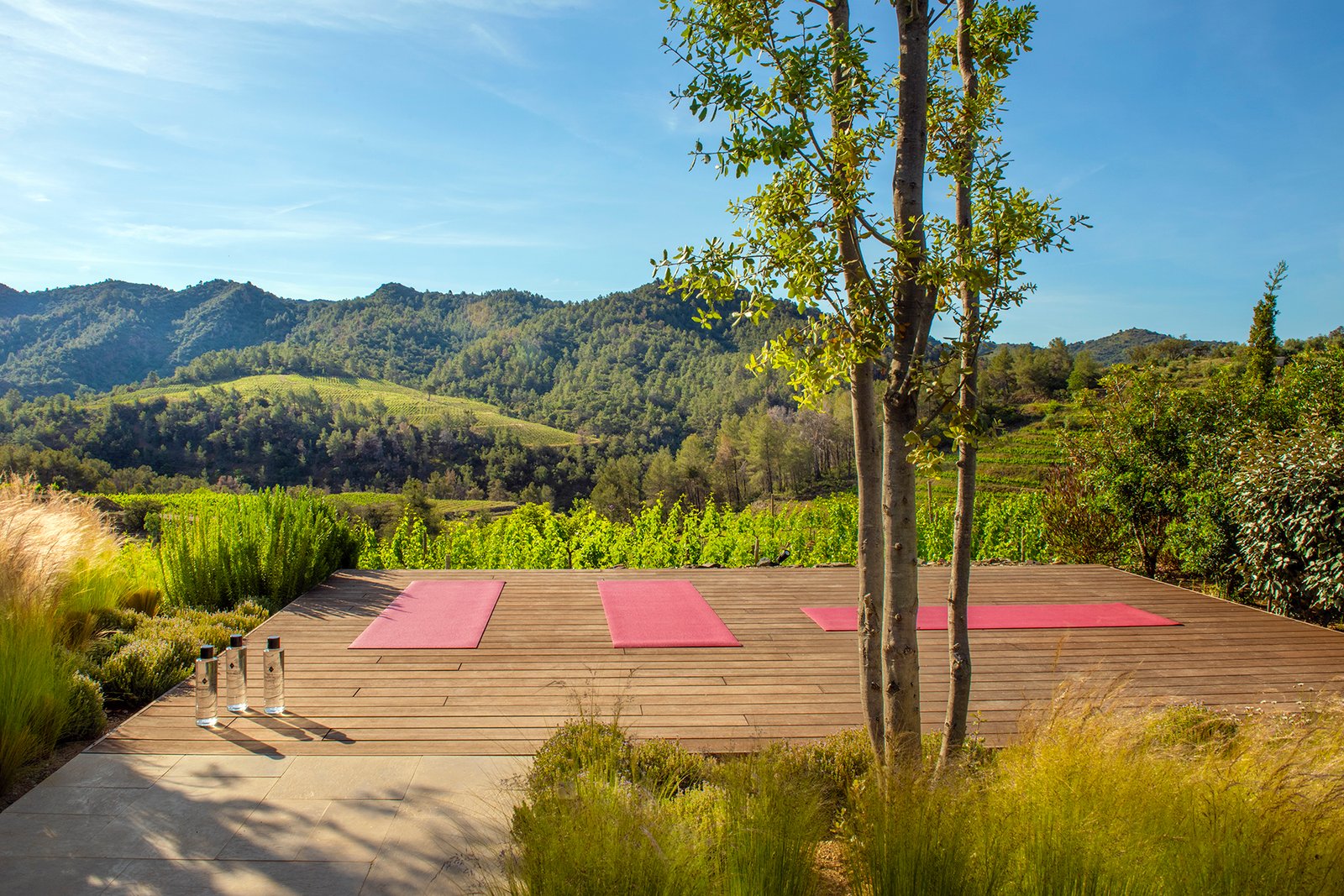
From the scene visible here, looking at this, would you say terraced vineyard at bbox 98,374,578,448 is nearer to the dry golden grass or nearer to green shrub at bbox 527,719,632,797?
the dry golden grass

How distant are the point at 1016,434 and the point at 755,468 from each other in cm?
1786

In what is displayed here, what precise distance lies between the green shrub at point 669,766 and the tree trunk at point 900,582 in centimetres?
65

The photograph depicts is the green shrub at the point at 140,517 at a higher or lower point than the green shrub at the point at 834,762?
lower

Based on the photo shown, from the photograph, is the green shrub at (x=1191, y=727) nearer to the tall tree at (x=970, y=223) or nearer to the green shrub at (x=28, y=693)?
the tall tree at (x=970, y=223)

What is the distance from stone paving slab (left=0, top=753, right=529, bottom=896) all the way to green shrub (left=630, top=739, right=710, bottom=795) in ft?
1.35

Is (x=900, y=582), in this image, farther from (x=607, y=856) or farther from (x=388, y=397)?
(x=388, y=397)

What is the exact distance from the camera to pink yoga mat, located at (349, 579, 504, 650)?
4.32m

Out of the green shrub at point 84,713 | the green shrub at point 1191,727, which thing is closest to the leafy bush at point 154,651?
Result: the green shrub at point 84,713

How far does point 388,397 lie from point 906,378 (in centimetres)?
7081

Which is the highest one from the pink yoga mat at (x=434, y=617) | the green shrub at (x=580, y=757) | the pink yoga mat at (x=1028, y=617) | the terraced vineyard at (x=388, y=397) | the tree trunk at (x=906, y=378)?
the terraced vineyard at (x=388, y=397)

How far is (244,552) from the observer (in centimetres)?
531

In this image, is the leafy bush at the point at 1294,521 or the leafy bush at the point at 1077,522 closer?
the leafy bush at the point at 1294,521

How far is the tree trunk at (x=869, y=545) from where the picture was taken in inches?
87.4

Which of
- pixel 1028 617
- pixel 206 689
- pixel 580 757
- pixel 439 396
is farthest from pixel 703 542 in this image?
pixel 439 396
